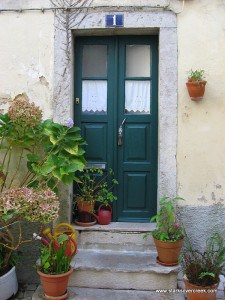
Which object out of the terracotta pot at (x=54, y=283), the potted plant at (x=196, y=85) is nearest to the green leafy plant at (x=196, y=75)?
the potted plant at (x=196, y=85)

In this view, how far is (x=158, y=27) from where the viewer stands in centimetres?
441

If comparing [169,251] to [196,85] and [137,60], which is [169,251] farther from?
[137,60]

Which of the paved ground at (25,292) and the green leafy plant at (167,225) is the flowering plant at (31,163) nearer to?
the paved ground at (25,292)

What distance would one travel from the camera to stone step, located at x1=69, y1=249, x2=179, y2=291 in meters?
4.00

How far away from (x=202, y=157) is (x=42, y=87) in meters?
2.01

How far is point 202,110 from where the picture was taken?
14.3ft

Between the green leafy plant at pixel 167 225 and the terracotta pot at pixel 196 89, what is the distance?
1137 millimetres

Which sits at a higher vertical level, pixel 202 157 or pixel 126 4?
pixel 126 4

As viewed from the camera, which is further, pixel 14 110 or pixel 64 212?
pixel 64 212

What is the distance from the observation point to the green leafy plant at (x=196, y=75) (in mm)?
4215

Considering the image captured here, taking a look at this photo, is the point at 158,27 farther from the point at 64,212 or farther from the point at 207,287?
the point at 207,287

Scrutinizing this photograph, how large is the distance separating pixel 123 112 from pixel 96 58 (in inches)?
29.7

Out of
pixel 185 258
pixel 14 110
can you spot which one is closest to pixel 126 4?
pixel 14 110

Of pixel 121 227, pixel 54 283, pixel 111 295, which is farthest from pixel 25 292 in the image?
pixel 121 227
